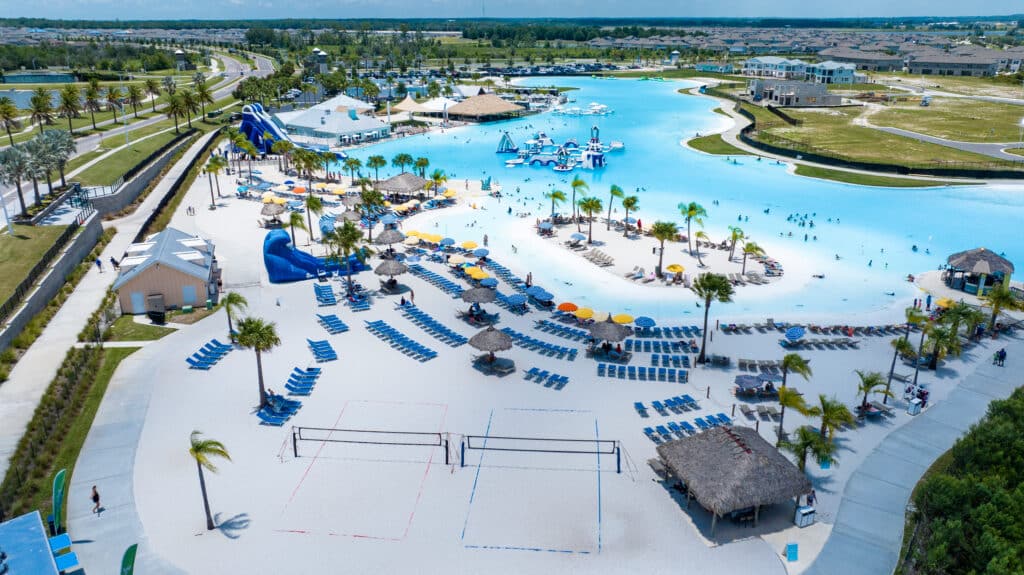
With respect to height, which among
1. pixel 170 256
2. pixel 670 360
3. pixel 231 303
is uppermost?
pixel 170 256

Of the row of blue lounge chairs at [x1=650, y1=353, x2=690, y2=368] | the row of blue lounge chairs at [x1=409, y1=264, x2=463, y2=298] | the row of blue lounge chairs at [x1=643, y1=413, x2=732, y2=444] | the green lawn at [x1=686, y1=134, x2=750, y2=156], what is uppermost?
the green lawn at [x1=686, y1=134, x2=750, y2=156]

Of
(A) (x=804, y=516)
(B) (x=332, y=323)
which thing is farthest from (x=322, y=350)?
(A) (x=804, y=516)

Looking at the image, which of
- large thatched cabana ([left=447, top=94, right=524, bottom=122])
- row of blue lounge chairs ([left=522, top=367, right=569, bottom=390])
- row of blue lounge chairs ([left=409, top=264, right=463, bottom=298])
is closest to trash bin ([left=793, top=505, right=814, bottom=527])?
row of blue lounge chairs ([left=522, top=367, right=569, bottom=390])

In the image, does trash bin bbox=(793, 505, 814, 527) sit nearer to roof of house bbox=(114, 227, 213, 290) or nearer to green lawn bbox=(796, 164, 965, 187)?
roof of house bbox=(114, 227, 213, 290)

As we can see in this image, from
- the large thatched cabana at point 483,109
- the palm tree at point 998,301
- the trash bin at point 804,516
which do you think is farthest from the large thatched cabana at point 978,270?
the large thatched cabana at point 483,109

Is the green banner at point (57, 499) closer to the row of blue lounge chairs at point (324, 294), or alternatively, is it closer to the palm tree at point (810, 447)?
the row of blue lounge chairs at point (324, 294)

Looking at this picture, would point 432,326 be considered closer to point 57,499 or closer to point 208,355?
point 208,355

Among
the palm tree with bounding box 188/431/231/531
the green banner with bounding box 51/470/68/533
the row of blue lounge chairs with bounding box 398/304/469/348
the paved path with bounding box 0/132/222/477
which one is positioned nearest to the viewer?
the palm tree with bounding box 188/431/231/531
